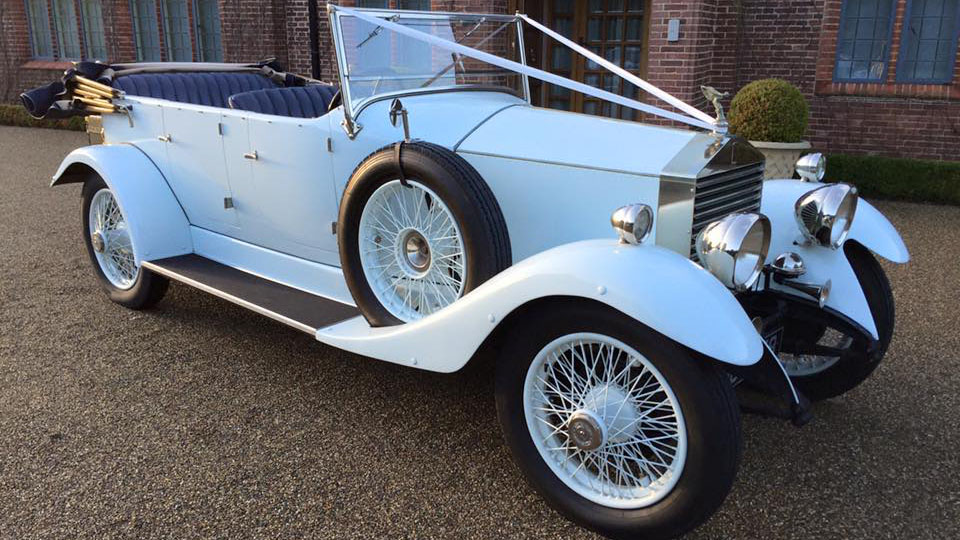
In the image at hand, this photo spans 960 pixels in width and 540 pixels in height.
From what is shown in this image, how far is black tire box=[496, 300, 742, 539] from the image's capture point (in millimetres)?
2137

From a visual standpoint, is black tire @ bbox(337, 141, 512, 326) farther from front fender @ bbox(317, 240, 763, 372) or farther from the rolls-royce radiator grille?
the rolls-royce radiator grille

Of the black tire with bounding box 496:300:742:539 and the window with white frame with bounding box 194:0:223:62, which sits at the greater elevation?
the window with white frame with bounding box 194:0:223:62

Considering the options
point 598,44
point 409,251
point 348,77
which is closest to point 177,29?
point 598,44

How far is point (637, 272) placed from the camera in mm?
2223

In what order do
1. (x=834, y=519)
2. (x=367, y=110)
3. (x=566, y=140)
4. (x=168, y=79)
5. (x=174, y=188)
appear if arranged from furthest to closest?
(x=168, y=79)
(x=174, y=188)
(x=367, y=110)
(x=566, y=140)
(x=834, y=519)

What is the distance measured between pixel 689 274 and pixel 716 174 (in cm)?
67

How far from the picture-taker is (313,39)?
1074 cm

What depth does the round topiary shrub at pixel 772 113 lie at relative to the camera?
716cm

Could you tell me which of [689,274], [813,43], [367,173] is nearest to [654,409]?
[689,274]

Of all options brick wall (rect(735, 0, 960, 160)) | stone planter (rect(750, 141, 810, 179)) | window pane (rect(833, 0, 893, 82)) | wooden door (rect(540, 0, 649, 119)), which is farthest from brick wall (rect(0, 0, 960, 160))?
stone planter (rect(750, 141, 810, 179))

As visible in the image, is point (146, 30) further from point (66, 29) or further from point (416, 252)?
point (416, 252)

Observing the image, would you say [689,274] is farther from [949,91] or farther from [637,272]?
[949,91]

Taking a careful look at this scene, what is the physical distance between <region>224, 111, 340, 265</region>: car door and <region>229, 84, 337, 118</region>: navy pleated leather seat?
9.2 inches

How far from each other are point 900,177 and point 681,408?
271 inches
